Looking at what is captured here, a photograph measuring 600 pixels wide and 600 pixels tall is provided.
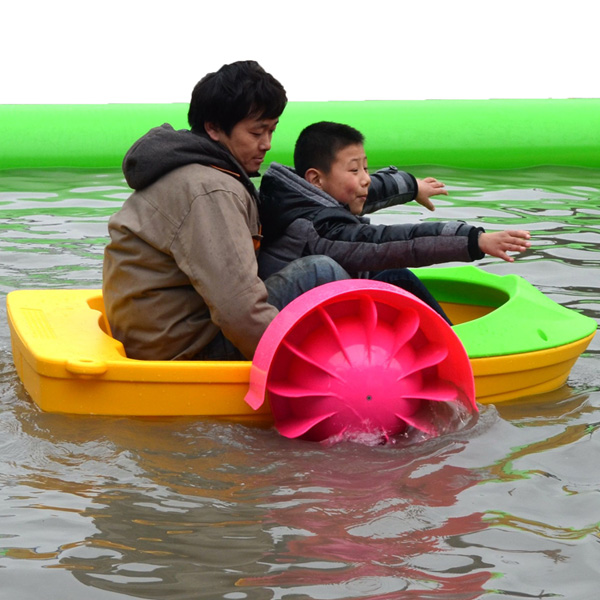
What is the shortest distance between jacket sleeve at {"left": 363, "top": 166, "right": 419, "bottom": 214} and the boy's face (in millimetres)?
304

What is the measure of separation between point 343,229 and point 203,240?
18.8 inches

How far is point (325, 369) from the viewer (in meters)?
2.60

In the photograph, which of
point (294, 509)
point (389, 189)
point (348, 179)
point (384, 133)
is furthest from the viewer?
point (384, 133)

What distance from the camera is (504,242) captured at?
270 centimetres

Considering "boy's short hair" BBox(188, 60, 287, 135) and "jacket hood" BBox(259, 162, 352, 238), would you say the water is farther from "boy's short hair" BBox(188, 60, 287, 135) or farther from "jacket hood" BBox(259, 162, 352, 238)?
"boy's short hair" BBox(188, 60, 287, 135)

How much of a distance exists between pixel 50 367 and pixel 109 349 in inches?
6.6

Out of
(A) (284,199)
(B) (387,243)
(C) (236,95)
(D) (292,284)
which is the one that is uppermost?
(C) (236,95)

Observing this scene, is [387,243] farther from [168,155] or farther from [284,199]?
[168,155]

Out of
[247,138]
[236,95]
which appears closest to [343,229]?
[247,138]

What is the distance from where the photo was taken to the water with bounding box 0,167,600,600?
6.49 feet

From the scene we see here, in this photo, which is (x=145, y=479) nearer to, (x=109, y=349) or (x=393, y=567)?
(x=109, y=349)

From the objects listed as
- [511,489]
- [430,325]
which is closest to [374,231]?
[430,325]

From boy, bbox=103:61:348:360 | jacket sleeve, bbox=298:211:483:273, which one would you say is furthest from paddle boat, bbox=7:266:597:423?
jacket sleeve, bbox=298:211:483:273

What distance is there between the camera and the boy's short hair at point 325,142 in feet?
10.3
